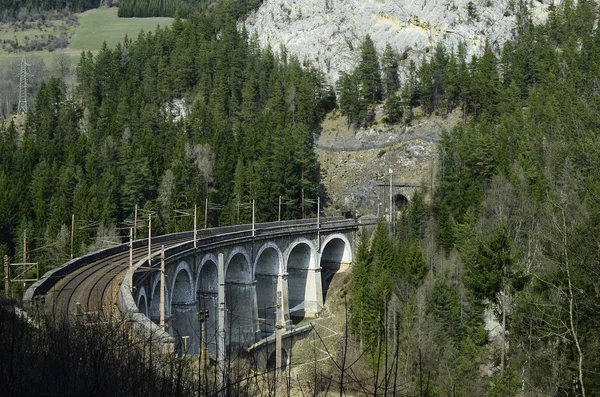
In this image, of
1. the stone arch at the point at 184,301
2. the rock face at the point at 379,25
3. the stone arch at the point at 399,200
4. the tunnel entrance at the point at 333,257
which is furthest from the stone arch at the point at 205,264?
the rock face at the point at 379,25

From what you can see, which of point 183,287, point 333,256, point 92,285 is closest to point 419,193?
point 333,256

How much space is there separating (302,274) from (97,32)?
413 feet

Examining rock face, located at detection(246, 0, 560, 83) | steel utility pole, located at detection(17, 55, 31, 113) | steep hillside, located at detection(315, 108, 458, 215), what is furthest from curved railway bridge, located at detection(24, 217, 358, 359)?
steel utility pole, located at detection(17, 55, 31, 113)

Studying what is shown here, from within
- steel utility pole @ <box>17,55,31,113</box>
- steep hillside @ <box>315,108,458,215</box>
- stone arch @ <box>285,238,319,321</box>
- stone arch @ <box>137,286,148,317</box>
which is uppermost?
steel utility pole @ <box>17,55,31,113</box>

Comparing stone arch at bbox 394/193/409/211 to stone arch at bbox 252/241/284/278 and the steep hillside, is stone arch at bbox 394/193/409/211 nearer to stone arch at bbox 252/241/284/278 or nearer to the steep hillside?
the steep hillside

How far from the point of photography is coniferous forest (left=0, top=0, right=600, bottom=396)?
22923 mm

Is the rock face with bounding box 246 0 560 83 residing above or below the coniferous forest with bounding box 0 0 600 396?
above

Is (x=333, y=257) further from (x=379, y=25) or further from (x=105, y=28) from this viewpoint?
(x=105, y=28)

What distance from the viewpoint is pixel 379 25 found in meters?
102

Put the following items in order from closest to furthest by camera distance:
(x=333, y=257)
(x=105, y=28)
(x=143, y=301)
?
1. (x=143, y=301)
2. (x=333, y=257)
3. (x=105, y=28)

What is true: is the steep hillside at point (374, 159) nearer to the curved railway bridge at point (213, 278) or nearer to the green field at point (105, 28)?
the curved railway bridge at point (213, 278)

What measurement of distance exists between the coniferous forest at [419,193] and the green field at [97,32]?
5118 cm

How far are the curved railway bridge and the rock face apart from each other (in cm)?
4116

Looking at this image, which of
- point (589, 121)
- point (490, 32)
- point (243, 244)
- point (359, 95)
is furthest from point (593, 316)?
point (490, 32)
